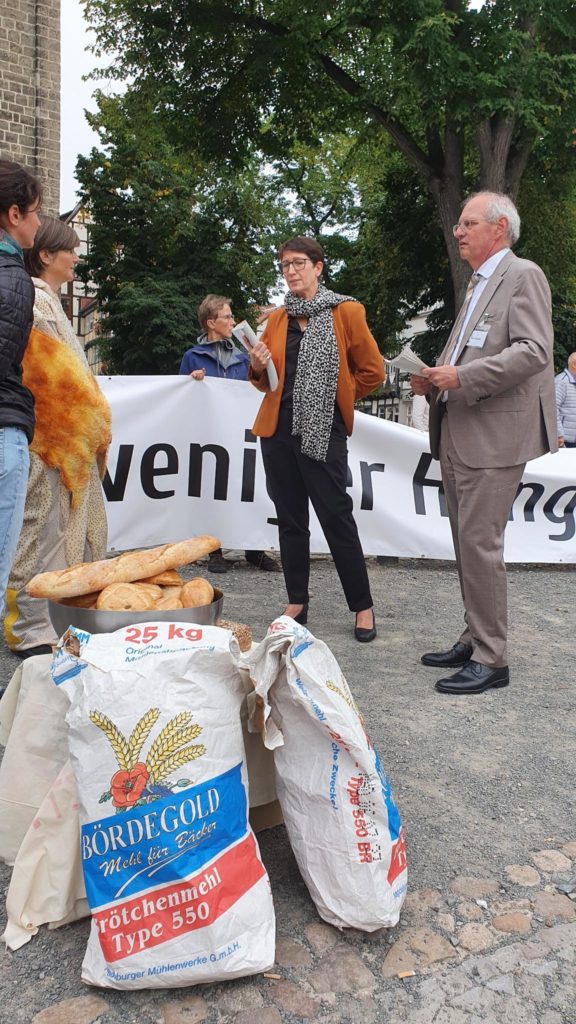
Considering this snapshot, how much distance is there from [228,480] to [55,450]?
2966 mm

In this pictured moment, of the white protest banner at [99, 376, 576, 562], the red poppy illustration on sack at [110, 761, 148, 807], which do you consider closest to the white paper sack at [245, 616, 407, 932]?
the red poppy illustration on sack at [110, 761, 148, 807]

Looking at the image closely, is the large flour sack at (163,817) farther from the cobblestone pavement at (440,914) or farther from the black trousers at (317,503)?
the black trousers at (317,503)

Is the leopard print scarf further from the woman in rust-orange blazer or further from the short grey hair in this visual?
the short grey hair

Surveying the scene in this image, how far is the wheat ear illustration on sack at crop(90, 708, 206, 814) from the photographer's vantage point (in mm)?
1866

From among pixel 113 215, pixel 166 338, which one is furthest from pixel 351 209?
pixel 166 338

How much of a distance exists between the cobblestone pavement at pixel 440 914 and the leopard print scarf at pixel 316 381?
123cm

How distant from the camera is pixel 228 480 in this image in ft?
21.4

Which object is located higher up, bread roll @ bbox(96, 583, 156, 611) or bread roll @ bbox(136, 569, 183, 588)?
bread roll @ bbox(96, 583, 156, 611)

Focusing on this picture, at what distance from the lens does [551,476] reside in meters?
7.14

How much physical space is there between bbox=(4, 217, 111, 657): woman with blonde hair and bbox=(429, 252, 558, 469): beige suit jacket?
1.55 metres

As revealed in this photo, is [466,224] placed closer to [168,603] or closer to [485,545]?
[485,545]

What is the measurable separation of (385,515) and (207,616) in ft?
14.9

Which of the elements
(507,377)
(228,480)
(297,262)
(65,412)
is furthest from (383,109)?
(65,412)

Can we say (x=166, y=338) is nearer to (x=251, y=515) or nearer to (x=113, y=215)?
(x=113, y=215)
